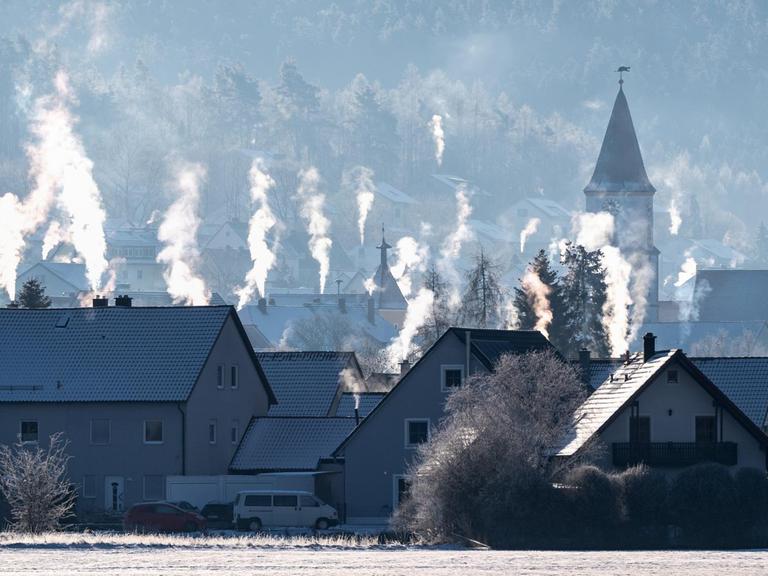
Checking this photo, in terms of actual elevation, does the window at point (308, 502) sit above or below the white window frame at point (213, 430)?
below

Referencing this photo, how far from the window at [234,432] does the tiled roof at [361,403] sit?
347 cm

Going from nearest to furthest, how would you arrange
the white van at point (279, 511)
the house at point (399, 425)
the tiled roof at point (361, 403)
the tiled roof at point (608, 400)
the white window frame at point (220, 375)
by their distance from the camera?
the tiled roof at point (608, 400)
the white van at point (279, 511)
the house at point (399, 425)
the white window frame at point (220, 375)
the tiled roof at point (361, 403)

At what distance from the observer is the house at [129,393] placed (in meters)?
81.2

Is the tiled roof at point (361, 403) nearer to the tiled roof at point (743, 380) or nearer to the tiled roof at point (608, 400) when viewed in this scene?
the tiled roof at point (743, 380)

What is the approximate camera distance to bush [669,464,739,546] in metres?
63.7

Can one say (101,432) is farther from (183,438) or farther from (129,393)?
(183,438)

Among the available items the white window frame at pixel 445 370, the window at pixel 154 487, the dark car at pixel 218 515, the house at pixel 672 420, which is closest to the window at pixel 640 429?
the house at pixel 672 420

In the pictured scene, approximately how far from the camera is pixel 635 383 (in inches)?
2859

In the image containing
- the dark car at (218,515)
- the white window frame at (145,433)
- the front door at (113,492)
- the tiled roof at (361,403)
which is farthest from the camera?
the tiled roof at (361,403)

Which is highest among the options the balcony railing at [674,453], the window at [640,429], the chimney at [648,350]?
the chimney at [648,350]

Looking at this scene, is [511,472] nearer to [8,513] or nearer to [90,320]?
[8,513]

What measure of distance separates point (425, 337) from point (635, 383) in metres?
60.2

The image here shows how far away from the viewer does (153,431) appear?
268ft

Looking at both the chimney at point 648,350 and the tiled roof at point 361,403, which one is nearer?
the chimney at point 648,350
